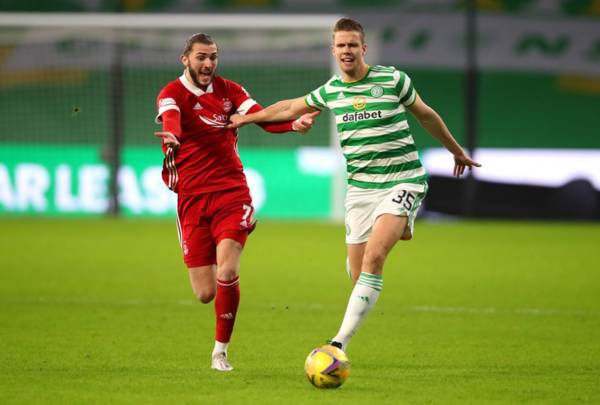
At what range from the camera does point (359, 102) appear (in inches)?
258

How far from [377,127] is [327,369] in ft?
4.86

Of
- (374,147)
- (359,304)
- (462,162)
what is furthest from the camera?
(462,162)

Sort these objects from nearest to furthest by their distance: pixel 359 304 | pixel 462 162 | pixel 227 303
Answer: pixel 359 304
pixel 227 303
pixel 462 162

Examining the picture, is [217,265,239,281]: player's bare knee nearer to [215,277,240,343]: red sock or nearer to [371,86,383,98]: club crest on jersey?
[215,277,240,343]: red sock

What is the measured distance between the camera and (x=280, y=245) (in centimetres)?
1555

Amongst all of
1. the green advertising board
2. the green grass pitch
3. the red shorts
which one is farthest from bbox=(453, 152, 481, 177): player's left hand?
the green advertising board

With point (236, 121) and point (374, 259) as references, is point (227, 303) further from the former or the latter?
point (236, 121)

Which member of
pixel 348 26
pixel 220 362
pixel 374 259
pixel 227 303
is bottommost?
pixel 220 362

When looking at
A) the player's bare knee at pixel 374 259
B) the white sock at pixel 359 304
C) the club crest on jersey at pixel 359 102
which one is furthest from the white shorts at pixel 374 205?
the club crest on jersey at pixel 359 102

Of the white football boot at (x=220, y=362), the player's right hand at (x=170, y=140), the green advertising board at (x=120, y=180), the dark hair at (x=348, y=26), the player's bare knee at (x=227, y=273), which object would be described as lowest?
the green advertising board at (x=120, y=180)

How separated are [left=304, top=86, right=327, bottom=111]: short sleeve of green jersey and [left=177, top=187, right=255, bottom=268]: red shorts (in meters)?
0.69

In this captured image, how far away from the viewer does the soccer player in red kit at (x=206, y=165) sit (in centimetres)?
682

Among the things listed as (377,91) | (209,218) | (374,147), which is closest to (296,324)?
(209,218)

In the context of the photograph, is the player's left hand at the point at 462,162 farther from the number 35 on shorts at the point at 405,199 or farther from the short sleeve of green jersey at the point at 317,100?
the short sleeve of green jersey at the point at 317,100
